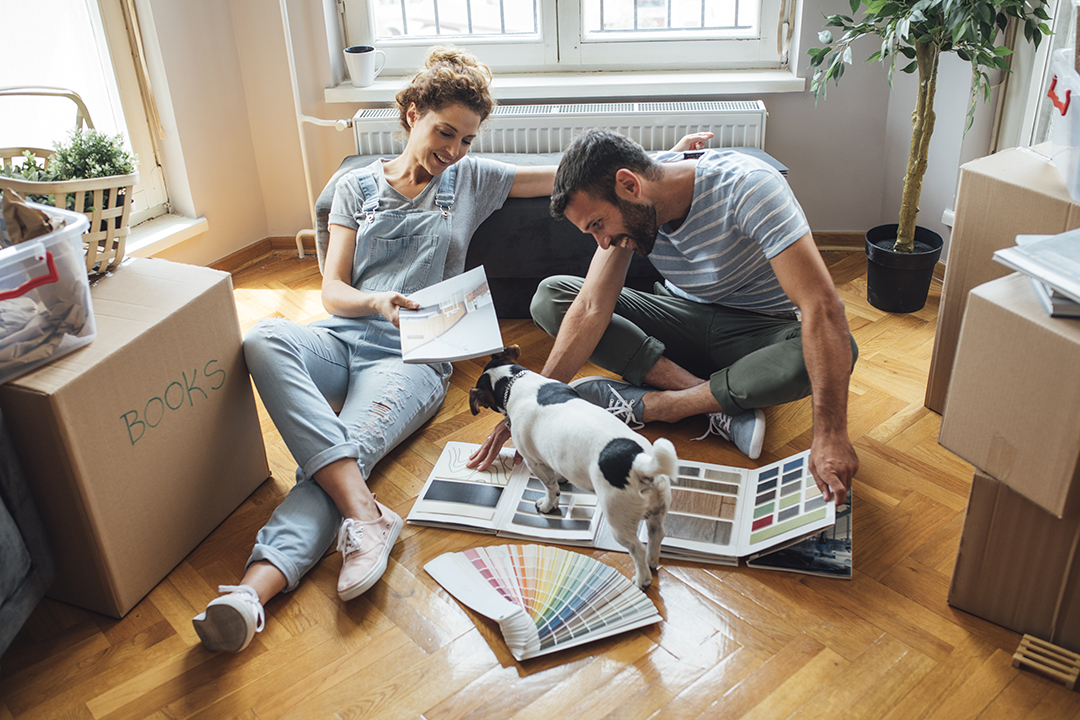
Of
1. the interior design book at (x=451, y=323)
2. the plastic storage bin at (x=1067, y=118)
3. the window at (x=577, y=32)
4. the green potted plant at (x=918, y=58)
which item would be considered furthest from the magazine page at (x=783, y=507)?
the window at (x=577, y=32)

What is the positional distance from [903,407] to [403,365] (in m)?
1.16

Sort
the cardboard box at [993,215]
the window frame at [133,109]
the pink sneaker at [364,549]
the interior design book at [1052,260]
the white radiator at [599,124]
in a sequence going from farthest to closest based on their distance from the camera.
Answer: the white radiator at [599,124]
the window frame at [133,109]
the cardboard box at [993,215]
the pink sneaker at [364,549]
the interior design book at [1052,260]

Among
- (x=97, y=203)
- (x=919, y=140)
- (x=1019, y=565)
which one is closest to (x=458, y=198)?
Answer: (x=97, y=203)

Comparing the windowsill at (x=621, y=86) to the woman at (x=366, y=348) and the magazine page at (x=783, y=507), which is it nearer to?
the woman at (x=366, y=348)

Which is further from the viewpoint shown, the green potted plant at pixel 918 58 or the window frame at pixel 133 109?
the window frame at pixel 133 109

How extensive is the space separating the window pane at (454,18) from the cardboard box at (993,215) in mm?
1609

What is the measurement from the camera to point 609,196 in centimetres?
155

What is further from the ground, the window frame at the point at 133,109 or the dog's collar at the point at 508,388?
the window frame at the point at 133,109

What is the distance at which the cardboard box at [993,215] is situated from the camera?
155 cm

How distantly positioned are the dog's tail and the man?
317 mm

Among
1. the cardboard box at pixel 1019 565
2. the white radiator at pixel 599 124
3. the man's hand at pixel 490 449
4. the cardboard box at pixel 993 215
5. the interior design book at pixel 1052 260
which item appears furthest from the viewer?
the white radiator at pixel 599 124

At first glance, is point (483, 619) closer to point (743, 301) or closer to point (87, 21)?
point (743, 301)

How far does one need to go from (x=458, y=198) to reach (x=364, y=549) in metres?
0.89

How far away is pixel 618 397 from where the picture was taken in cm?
192
